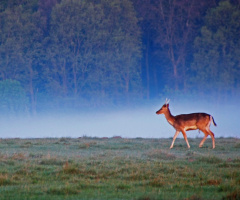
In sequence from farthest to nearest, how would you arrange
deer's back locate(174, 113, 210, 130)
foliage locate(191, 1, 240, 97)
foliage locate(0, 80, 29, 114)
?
1. foliage locate(191, 1, 240, 97)
2. foliage locate(0, 80, 29, 114)
3. deer's back locate(174, 113, 210, 130)

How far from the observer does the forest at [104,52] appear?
188ft

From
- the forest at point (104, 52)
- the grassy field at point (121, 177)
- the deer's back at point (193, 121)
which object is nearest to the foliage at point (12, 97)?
the forest at point (104, 52)

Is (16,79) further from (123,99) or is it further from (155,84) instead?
(155,84)

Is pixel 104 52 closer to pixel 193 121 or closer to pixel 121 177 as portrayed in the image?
pixel 193 121

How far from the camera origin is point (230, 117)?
57938 mm

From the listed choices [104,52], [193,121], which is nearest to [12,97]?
[104,52]

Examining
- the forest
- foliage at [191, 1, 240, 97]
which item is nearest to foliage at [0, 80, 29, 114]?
the forest

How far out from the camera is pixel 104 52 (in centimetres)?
5816

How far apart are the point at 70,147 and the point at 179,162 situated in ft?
20.1

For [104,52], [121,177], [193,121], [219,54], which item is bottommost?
[121,177]

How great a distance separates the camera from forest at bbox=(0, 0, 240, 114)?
57188 millimetres

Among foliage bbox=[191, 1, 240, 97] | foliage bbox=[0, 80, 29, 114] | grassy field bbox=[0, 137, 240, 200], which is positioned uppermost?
foliage bbox=[191, 1, 240, 97]

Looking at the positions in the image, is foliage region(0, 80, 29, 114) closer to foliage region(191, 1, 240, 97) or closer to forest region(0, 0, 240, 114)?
forest region(0, 0, 240, 114)

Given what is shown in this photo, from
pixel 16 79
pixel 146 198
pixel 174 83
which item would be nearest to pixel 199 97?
pixel 174 83
